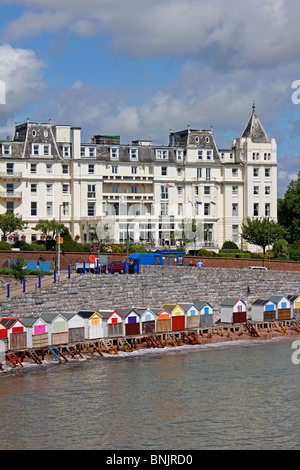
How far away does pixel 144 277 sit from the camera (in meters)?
55.4

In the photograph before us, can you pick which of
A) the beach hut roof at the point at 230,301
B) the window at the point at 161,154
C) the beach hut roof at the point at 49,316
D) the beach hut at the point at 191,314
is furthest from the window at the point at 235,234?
the beach hut roof at the point at 49,316

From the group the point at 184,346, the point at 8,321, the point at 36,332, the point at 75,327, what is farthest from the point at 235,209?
the point at 8,321

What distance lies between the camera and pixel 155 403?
115 feet

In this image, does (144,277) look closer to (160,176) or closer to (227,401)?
(227,401)

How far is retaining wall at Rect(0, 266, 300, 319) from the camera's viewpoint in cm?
4909

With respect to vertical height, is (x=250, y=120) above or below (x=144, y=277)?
above

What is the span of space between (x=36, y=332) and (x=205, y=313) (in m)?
15.0

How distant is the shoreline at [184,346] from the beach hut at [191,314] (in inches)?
44.0

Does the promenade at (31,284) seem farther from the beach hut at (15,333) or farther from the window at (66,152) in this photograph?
the window at (66,152)

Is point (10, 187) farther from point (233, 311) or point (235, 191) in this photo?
point (233, 311)

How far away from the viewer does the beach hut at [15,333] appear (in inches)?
1694

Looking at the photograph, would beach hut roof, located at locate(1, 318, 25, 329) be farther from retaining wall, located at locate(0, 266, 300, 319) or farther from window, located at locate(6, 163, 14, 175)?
window, located at locate(6, 163, 14, 175)

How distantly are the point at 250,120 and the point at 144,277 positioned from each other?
156 ft

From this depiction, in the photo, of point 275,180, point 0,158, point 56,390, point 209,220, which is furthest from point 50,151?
point 56,390
